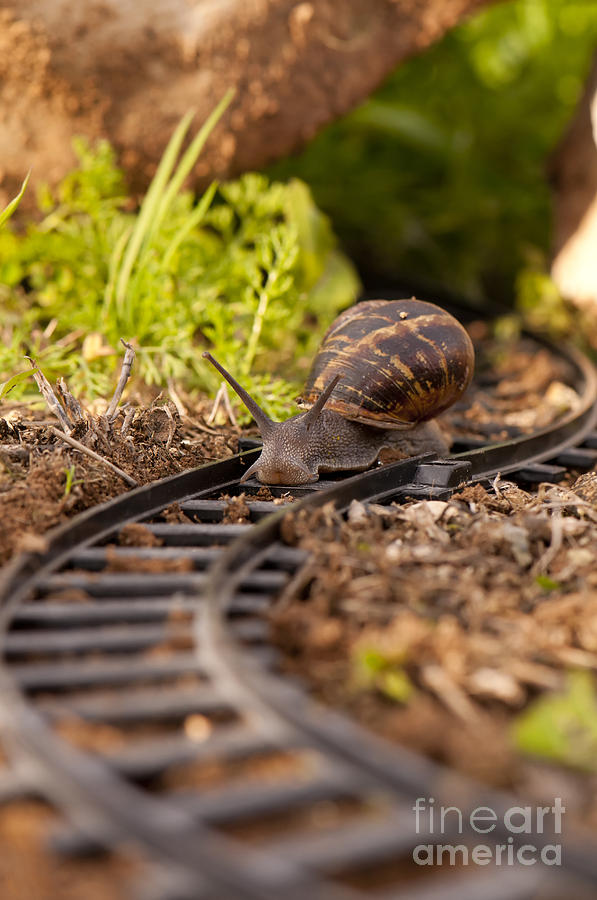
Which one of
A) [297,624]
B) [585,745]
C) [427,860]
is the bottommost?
[427,860]

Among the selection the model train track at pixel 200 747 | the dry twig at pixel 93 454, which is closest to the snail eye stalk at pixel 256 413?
the dry twig at pixel 93 454

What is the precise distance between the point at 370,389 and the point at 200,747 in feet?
6.68

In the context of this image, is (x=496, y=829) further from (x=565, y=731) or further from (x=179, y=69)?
(x=179, y=69)

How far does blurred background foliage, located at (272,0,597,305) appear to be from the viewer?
7.57 metres

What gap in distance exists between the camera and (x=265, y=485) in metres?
3.18

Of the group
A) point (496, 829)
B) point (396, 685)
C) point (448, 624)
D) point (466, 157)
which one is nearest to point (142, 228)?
point (448, 624)

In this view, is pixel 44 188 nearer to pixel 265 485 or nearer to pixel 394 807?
pixel 265 485

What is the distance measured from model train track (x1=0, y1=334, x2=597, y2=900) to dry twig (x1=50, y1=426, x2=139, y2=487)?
58cm

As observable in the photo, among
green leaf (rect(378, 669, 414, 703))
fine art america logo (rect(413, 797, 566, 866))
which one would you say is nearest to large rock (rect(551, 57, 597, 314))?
green leaf (rect(378, 669, 414, 703))

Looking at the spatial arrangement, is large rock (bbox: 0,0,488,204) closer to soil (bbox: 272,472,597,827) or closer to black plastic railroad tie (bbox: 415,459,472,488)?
black plastic railroad tie (bbox: 415,459,472,488)

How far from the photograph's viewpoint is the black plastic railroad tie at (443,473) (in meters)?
3.12

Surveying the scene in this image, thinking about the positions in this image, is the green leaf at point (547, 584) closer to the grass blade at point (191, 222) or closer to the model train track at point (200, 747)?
the model train track at point (200, 747)

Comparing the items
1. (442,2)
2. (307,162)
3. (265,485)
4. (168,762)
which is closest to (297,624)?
(168,762)

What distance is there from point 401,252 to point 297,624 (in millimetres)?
6333
